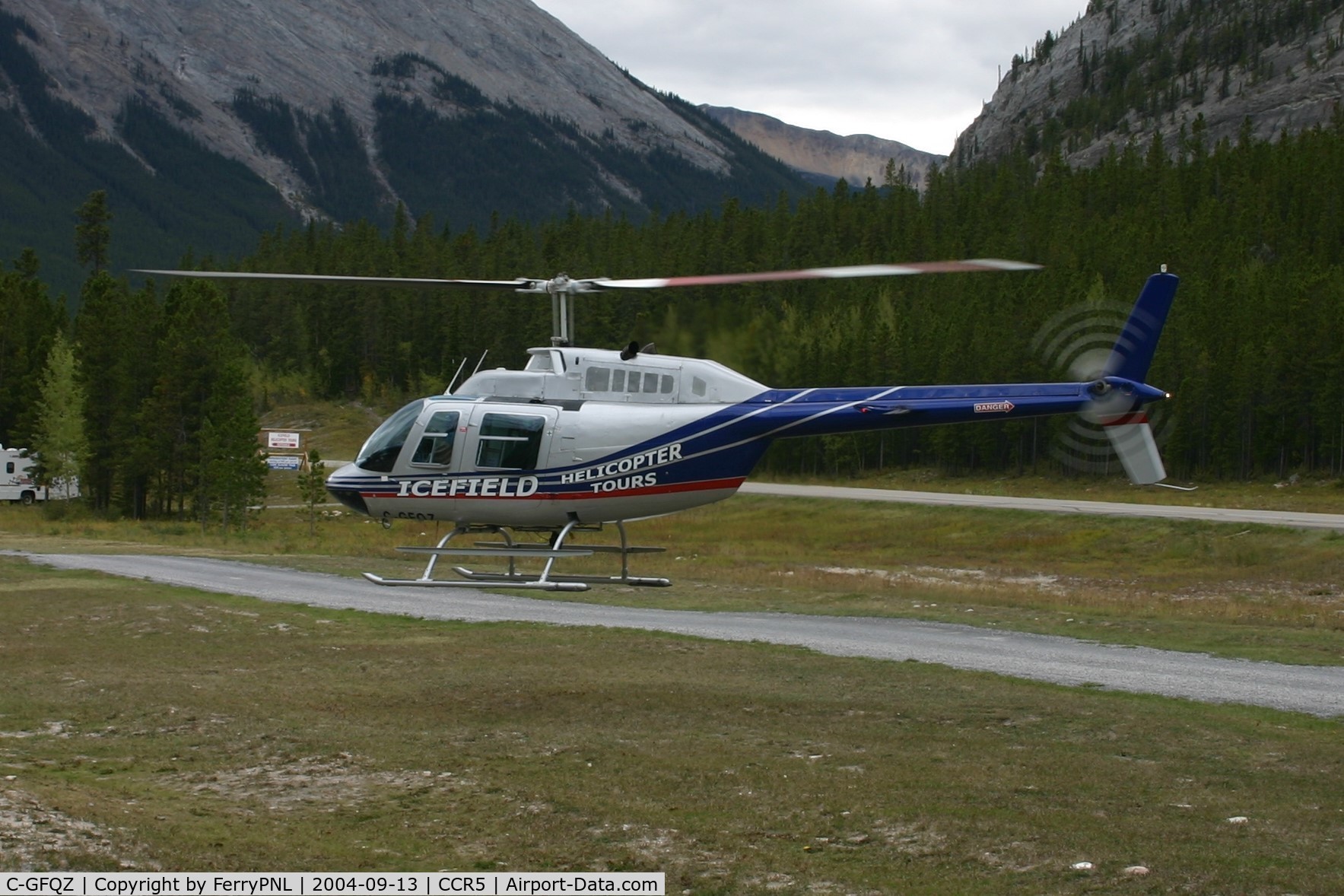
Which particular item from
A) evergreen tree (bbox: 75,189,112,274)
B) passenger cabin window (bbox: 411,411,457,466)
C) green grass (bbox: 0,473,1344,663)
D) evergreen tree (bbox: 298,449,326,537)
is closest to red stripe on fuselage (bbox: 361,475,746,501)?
passenger cabin window (bbox: 411,411,457,466)

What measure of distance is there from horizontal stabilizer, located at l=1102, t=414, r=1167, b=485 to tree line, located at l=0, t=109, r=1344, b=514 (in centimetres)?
1303

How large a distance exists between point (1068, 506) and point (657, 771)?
168 feet

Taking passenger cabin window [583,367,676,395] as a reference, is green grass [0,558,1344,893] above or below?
below

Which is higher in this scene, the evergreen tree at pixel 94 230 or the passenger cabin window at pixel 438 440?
the evergreen tree at pixel 94 230

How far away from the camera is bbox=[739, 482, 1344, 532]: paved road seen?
55.3 m

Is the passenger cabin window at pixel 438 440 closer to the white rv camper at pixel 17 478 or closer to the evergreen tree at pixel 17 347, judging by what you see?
the white rv camper at pixel 17 478

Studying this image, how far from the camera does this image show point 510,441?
2091cm

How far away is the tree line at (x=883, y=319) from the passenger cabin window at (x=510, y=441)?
12.5 m

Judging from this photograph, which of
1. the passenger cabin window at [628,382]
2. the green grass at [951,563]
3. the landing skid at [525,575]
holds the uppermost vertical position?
the passenger cabin window at [628,382]

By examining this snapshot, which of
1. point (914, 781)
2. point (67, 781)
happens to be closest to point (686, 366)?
point (914, 781)

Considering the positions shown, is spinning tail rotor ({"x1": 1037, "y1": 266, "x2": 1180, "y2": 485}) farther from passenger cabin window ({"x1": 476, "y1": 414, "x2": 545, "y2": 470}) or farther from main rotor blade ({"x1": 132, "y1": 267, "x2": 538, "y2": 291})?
main rotor blade ({"x1": 132, "y1": 267, "x2": 538, "y2": 291})
